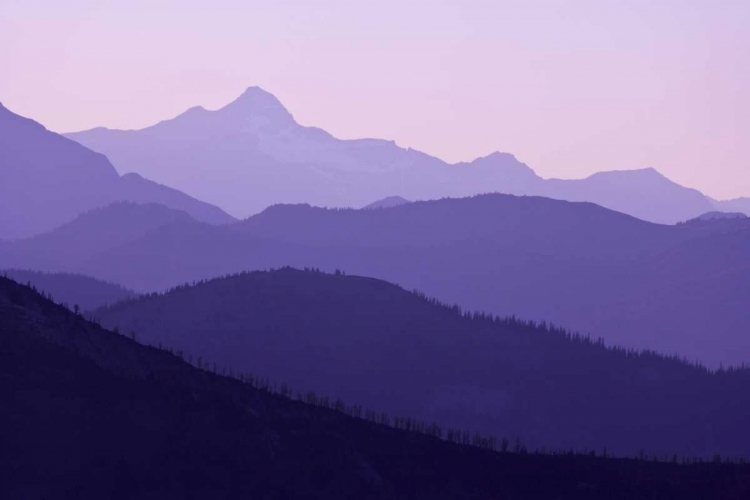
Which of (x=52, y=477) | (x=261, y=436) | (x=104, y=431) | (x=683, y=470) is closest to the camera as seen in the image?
(x=52, y=477)

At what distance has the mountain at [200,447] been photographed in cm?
5184

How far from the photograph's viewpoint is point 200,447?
5541 cm

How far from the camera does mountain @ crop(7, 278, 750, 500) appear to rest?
51844 millimetres

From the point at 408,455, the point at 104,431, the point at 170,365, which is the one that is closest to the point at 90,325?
the point at 170,365

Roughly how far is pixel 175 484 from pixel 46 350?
28.9 ft

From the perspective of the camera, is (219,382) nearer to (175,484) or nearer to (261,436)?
(261,436)

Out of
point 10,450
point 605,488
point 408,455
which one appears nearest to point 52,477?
point 10,450

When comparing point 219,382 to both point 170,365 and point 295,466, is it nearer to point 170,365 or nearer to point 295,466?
point 170,365

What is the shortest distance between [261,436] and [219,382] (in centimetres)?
435

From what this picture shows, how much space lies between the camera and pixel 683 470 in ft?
208

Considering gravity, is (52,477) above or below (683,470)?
below

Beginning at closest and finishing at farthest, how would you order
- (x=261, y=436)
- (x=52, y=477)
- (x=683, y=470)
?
(x=52, y=477) < (x=261, y=436) < (x=683, y=470)

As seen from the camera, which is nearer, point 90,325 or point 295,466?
point 295,466

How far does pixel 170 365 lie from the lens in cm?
6162
